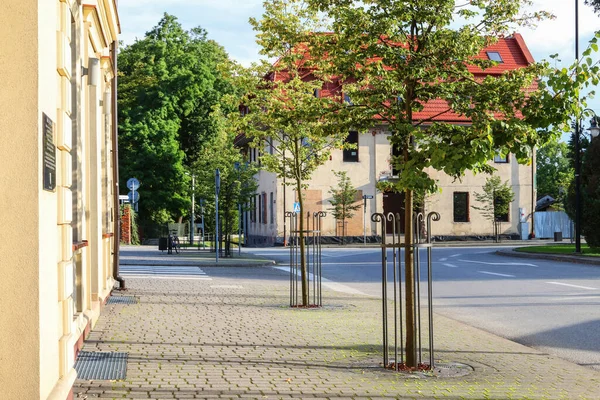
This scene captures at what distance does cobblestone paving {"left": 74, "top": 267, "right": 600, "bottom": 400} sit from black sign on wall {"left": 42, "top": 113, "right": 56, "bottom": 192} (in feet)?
7.55

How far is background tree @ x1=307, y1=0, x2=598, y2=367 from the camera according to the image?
823cm

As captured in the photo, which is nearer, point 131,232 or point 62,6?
point 62,6

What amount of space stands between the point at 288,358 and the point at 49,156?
4.55 meters

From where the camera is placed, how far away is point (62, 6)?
6875 millimetres

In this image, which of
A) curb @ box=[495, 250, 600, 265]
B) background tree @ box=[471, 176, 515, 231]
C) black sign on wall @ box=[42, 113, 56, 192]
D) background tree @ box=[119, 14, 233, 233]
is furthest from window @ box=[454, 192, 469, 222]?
black sign on wall @ box=[42, 113, 56, 192]

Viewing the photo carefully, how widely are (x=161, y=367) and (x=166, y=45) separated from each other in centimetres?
5615

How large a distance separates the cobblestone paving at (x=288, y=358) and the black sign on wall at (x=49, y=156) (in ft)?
7.55

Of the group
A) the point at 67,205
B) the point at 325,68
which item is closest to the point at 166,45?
the point at 325,68

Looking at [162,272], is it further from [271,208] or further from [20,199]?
[271,208]

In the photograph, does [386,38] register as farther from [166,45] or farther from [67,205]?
[166,45]

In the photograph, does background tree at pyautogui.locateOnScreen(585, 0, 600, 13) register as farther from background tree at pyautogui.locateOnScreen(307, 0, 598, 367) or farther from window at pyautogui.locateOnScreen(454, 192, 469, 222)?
background tree at pyautogui.locateOnScreen(307, 0, 598, 367)

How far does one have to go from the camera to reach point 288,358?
934 centimetres

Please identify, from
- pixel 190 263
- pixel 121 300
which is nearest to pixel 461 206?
pixel 190 263

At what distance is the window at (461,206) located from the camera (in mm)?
58969
